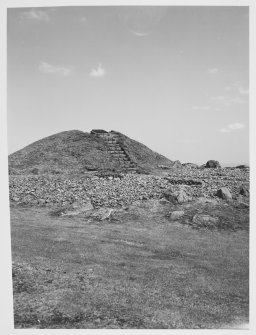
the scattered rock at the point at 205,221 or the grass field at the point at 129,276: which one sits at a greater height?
the scattered rock at the point at 205,221

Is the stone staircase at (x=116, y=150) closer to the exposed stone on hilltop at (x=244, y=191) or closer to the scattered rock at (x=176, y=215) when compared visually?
the exposed stone on hilltop at (x=244, y=191)

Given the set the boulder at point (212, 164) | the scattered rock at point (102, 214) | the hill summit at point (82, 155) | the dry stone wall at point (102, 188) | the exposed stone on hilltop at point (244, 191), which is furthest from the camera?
the boulder at point (212, 164)

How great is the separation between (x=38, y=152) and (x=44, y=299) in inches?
813

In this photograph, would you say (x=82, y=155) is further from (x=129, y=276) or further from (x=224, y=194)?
(x=129, y=276)

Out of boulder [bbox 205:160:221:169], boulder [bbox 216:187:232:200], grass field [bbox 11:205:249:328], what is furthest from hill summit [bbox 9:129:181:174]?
grass field [bbox 11:205:249:328]

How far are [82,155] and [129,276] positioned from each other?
58.6 ft

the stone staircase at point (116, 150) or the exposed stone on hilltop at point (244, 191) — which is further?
the stone staircase at point (116, 150)

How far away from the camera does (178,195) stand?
16.8 metres

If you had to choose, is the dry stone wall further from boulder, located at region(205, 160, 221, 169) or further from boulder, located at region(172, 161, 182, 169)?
boulder, located at region(172, 161, 182, 169)

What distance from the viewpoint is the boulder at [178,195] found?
1656 centimetres

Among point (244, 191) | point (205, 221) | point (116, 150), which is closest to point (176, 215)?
point (205, 221)

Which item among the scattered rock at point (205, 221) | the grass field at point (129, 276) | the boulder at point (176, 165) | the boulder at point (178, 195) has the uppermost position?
the boulder at point (176, 165)

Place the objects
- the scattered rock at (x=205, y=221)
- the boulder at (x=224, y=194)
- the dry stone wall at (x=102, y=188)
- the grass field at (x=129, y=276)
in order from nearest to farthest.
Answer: the grass field at (x=129, y=276) → the scattered rock at (x=205, y=221) → the boulder at (x=224, y=194) → the dry stone wall at (x=102, y=188)

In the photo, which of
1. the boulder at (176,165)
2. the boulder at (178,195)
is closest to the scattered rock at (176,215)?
the boulder at (178,195)
